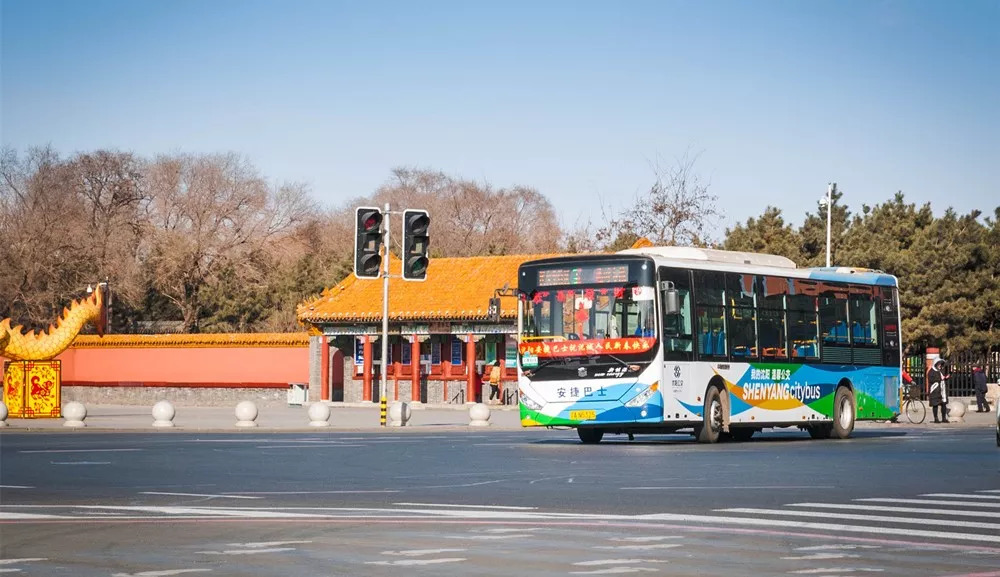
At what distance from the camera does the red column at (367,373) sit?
5666 cm

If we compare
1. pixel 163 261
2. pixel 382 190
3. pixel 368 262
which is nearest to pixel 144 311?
pixel 163 261

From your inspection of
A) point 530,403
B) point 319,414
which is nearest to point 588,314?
point 530,403

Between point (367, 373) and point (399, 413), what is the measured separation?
19.5 meters

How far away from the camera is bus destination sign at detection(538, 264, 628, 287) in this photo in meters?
29.0

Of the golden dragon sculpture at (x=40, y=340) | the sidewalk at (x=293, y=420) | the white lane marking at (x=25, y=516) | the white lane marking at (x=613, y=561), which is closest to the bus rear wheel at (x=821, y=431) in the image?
the sidewalk at (x=293, y=420)

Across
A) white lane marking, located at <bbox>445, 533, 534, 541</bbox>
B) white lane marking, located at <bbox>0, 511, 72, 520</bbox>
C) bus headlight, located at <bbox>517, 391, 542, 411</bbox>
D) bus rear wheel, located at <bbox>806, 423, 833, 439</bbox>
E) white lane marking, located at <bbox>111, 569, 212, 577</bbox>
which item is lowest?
white lane marking, located at <bbox>111, 569, 212, 577</bbox>

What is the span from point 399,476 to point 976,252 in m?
44.1

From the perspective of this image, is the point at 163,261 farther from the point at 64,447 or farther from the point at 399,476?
the point at 399,476

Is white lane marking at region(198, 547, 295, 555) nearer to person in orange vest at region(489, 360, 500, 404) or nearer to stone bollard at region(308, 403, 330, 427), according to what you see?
stone bollard at region(308, 403, 330, 427)

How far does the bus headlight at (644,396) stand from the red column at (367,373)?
28786mm

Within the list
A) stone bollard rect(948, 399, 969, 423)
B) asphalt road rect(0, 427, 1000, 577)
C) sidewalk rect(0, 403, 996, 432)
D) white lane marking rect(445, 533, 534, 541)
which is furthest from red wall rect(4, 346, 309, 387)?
white lane marking rect(445, 533, 534, 541)

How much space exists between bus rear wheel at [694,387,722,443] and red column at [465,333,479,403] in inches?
970

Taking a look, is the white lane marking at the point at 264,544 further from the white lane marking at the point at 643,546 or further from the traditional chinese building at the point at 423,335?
the traditional chinese building at the point at 423,335

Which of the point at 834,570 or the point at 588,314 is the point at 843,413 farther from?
the point at 834,570
